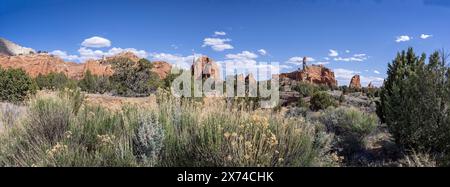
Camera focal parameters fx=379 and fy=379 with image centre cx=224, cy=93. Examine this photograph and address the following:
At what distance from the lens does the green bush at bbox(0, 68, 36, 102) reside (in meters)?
18.3

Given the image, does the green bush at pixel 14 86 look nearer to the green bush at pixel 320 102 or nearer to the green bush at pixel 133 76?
the green bush at pixel 133 76

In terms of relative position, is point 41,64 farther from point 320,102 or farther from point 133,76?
point 320,102

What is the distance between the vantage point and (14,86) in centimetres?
1898

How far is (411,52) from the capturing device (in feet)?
37.2

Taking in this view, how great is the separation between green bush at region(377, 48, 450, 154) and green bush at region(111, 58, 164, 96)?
29.6m

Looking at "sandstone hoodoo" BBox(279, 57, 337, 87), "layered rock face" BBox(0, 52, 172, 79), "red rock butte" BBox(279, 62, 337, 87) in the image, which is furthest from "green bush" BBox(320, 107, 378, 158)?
"layered rock face" BBox(0, 52, 172, 79)

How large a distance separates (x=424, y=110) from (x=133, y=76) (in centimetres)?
3401

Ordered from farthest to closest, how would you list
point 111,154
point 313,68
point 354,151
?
point 313,68
point 354,151
point 111,154

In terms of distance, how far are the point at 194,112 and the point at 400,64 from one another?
779cm

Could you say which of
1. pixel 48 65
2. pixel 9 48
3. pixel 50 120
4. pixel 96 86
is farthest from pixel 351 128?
pixel 9 48

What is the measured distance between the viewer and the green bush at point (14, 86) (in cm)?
1834

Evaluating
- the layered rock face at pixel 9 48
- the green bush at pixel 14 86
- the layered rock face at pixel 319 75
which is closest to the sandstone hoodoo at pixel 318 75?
the layered rock face at pixel 319 75
